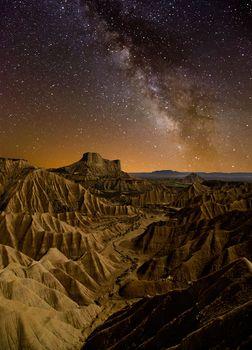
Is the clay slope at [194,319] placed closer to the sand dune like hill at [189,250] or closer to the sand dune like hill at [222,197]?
the sand dune like hill at [189,250]

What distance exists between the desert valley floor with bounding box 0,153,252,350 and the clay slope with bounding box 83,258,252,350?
0.09 metres

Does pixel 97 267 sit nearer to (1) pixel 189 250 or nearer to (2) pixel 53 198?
(1) pixel 189 250

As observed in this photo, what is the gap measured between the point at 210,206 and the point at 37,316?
8868cm

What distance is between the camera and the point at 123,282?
212 ft

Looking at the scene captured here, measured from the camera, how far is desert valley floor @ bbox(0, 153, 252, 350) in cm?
3027

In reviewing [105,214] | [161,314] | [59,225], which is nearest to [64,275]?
[161,314]

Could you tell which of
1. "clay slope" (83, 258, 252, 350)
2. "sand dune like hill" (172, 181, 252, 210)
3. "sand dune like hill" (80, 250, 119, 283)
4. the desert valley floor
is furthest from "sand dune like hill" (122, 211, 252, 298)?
"sand dune like hill" (172, 181, 252, 210)

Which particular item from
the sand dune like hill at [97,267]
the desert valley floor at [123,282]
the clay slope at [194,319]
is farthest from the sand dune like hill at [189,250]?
the clay slope at [194,319]

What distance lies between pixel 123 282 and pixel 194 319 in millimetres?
35682

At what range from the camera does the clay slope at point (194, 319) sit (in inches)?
954

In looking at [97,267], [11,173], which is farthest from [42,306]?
[11,173]

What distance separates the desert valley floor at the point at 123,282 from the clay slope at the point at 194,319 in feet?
0.29

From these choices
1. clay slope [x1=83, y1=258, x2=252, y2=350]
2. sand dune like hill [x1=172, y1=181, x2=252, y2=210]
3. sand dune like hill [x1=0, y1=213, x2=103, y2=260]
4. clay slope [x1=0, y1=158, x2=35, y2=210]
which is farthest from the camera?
clay slope [x1=0, y1=158, x2=35, y2=210]

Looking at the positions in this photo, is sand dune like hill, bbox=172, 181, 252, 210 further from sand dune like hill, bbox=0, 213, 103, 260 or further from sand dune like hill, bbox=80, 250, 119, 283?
sand dune like hill, bbox=80, 250, 119, 283
